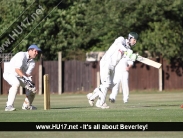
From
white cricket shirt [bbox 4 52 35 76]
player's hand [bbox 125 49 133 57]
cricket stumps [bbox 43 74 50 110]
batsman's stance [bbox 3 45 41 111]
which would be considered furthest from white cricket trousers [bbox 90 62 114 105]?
white cricket shirt [bbox 4 52 35 76]

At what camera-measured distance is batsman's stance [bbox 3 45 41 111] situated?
60.2 feet

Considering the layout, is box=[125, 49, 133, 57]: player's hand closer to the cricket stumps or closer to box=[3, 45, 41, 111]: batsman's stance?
the cricket stumps

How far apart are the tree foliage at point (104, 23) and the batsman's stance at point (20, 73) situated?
22924 mm

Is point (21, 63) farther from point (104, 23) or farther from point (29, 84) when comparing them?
point (104, 23)

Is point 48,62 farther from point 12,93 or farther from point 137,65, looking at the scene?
point 12,93

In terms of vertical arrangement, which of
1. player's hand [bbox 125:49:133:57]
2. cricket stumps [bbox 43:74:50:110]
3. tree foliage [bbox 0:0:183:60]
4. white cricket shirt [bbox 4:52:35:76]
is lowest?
cricket stumps [bbox 43:74:50:110]

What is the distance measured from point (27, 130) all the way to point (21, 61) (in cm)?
582

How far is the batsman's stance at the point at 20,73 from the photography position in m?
18.4

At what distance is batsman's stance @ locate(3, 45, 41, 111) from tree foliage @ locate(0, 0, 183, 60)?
75.2ft

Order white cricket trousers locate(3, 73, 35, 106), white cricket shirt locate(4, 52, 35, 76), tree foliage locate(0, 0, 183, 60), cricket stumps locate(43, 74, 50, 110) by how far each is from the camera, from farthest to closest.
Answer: tree foliage locate(0, 0, 183, 60), white cricket shirt locate(4, 52, 35, 76), white cricket trousers locate(3, 73, 35, 106), cricket stumps locate(43, 74, 50, 110)

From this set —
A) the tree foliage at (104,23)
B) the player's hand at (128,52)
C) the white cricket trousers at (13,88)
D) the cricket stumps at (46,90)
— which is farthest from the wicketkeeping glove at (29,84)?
the tree foliage at (104,23)

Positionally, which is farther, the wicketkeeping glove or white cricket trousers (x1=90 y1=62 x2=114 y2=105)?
white cricket trousers (x1=90 y1=62 x2=114 y2=105)

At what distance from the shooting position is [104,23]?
44000 mm

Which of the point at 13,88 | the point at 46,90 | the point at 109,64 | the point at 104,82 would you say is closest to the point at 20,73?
the point at 13,88
